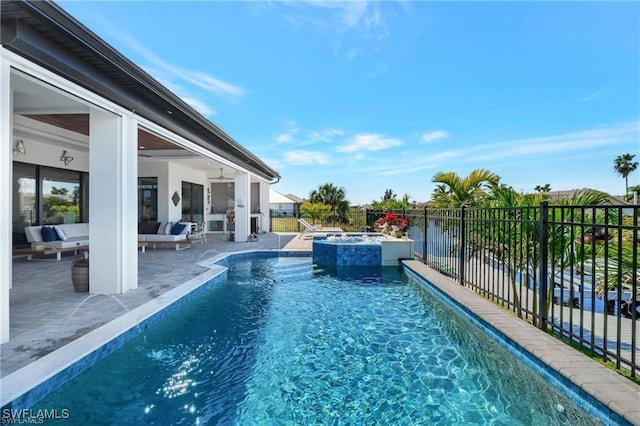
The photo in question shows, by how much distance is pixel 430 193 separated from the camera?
39.8 ft

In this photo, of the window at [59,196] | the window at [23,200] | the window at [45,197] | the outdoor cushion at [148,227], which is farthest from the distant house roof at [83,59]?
the outdoor cushion at [148,227]

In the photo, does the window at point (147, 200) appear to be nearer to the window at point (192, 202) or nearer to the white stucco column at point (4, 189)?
the window at point (192, 202)

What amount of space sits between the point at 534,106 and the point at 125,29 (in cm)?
1563

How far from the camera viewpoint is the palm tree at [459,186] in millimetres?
10375

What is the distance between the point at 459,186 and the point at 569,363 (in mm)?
8266

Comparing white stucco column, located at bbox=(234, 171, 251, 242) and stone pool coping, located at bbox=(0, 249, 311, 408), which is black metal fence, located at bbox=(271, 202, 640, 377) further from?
white stucco column, located at bbox=(234, 171, 251, 242)

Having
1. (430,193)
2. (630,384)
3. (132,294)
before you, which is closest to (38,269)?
(132,294)

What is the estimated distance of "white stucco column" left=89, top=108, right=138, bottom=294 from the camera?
5672mm

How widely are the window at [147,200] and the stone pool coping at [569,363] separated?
13.0 m

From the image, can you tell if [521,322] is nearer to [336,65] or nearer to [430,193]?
[430,193]

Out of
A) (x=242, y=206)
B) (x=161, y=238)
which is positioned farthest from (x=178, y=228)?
(x=242, y=206)

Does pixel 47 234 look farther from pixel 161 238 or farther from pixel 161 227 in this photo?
pixel 161 227

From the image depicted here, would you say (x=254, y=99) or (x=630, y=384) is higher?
(x=254, y=99)

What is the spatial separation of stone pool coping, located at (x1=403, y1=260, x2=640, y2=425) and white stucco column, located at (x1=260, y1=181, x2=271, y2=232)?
52.2ft
